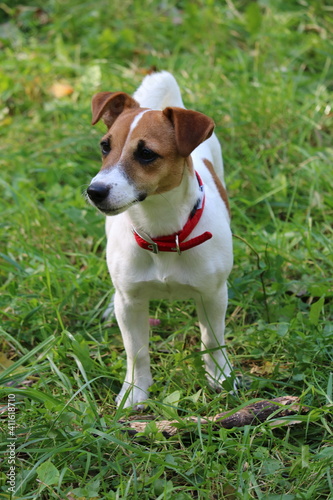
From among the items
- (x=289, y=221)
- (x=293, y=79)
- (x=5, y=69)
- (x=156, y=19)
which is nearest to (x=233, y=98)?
(x=293, y=79)

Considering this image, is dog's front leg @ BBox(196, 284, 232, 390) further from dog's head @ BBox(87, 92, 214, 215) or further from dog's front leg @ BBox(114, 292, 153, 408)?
dog's head @ BBox(87, 92, 214, 215)

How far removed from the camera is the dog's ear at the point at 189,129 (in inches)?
109

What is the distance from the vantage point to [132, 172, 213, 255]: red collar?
9.70 feet

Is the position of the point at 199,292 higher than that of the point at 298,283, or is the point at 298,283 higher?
the point at 199,292

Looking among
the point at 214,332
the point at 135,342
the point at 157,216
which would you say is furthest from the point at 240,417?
the point at 157,216

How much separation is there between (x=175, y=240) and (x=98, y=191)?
0.53m

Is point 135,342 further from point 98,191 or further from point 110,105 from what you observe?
point 110,105

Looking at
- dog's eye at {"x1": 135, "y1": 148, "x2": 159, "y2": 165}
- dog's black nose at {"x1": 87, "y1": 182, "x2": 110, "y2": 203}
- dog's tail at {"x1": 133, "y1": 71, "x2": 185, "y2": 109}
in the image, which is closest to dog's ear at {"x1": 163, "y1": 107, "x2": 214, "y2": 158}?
dog's eye at {"x1": 135, "y1": 148, "x2": 159, "y2": 165}

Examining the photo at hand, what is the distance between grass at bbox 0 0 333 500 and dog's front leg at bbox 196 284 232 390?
0.09m

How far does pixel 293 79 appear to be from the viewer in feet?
19.4

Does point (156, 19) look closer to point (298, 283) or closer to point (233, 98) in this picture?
point (233, 98)

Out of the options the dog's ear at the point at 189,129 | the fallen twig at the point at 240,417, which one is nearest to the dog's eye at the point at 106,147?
the dog's ear at the point at 189,129

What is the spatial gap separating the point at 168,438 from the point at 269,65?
423 cm

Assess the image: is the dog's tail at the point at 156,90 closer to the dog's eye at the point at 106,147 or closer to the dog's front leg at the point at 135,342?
the dog's eye at the point at 106,147
